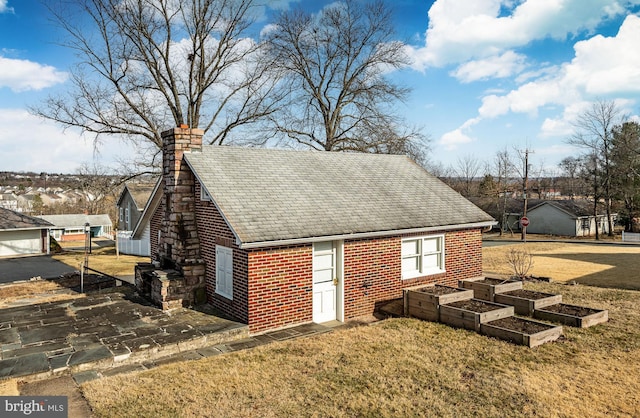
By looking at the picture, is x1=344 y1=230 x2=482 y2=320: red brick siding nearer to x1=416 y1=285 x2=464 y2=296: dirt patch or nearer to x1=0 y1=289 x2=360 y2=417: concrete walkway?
x1=416 y1=285 x2=464 y2=296: dirt patch

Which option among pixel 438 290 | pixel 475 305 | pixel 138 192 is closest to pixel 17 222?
pixel 138 192

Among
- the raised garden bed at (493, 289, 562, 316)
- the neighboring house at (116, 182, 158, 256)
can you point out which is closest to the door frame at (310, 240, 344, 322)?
the raised garden bed at (493, 289, 562, 316)

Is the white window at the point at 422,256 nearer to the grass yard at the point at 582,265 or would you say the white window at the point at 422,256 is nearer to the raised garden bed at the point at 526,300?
the raised garden bed at the point at 526,300

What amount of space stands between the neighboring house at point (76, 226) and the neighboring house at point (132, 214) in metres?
16.9

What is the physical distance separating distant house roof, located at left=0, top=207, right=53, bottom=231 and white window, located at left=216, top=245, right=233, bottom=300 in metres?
30.9

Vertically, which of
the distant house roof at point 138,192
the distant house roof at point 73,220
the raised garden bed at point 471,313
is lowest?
the raised garden bed at point 471,313

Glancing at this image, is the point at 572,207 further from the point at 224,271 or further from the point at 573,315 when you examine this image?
the point at 224,271

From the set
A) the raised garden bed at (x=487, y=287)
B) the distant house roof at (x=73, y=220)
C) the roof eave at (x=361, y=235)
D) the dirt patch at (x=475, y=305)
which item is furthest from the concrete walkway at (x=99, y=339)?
the distant house roof at (x=73, y=220)

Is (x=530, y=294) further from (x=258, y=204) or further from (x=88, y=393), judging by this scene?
(x=88, y=393)

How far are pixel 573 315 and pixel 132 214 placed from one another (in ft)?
128

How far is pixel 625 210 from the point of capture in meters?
49.8

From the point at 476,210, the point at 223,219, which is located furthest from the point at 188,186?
the point at 476,210

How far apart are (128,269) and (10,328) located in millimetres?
14901

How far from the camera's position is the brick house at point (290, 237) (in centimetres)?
1084
